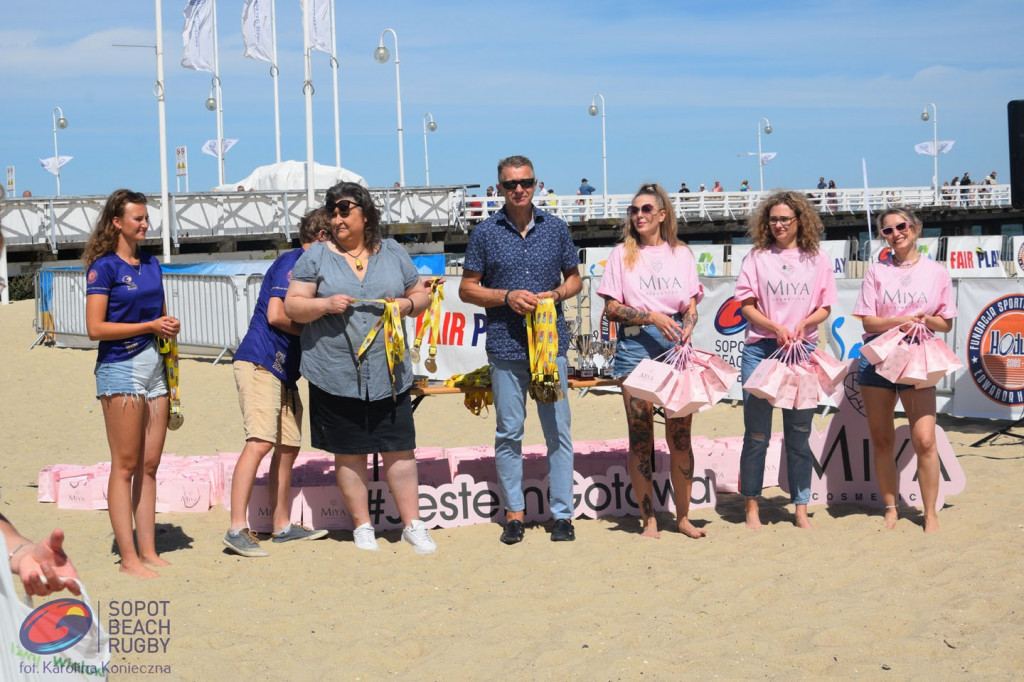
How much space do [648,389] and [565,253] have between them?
94cm

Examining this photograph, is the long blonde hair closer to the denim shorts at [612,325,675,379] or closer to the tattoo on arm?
the tattoo on arm

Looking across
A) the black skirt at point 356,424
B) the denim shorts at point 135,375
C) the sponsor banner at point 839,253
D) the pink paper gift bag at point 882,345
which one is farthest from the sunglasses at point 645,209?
the sponsor banner at point 839,253

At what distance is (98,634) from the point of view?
2.22 meters

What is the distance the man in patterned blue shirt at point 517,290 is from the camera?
18.8 ft

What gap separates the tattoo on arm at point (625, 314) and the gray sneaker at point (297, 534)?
6.78 ft

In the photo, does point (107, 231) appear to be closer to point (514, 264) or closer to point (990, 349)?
point (514, 264)

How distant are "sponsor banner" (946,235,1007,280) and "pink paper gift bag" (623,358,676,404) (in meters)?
17.5

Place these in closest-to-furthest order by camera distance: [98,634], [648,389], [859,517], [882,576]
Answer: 1. [98,634]
2. [882,576]
3. [648,389]
4. [859,517]

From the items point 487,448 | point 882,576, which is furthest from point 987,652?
point 487,448

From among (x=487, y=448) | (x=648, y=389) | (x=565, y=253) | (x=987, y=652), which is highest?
(x=565, y=253)

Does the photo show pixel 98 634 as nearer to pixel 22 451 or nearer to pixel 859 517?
pixel 859 517

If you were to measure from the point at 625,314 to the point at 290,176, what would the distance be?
114ft

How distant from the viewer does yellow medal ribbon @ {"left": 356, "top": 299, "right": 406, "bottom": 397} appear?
5.45 meters

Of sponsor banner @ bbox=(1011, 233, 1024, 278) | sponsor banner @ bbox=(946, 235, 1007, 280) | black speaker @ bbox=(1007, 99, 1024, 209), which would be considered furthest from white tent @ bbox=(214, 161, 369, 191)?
black speaker @ bbox=(1007, 99, 1024, 209)
